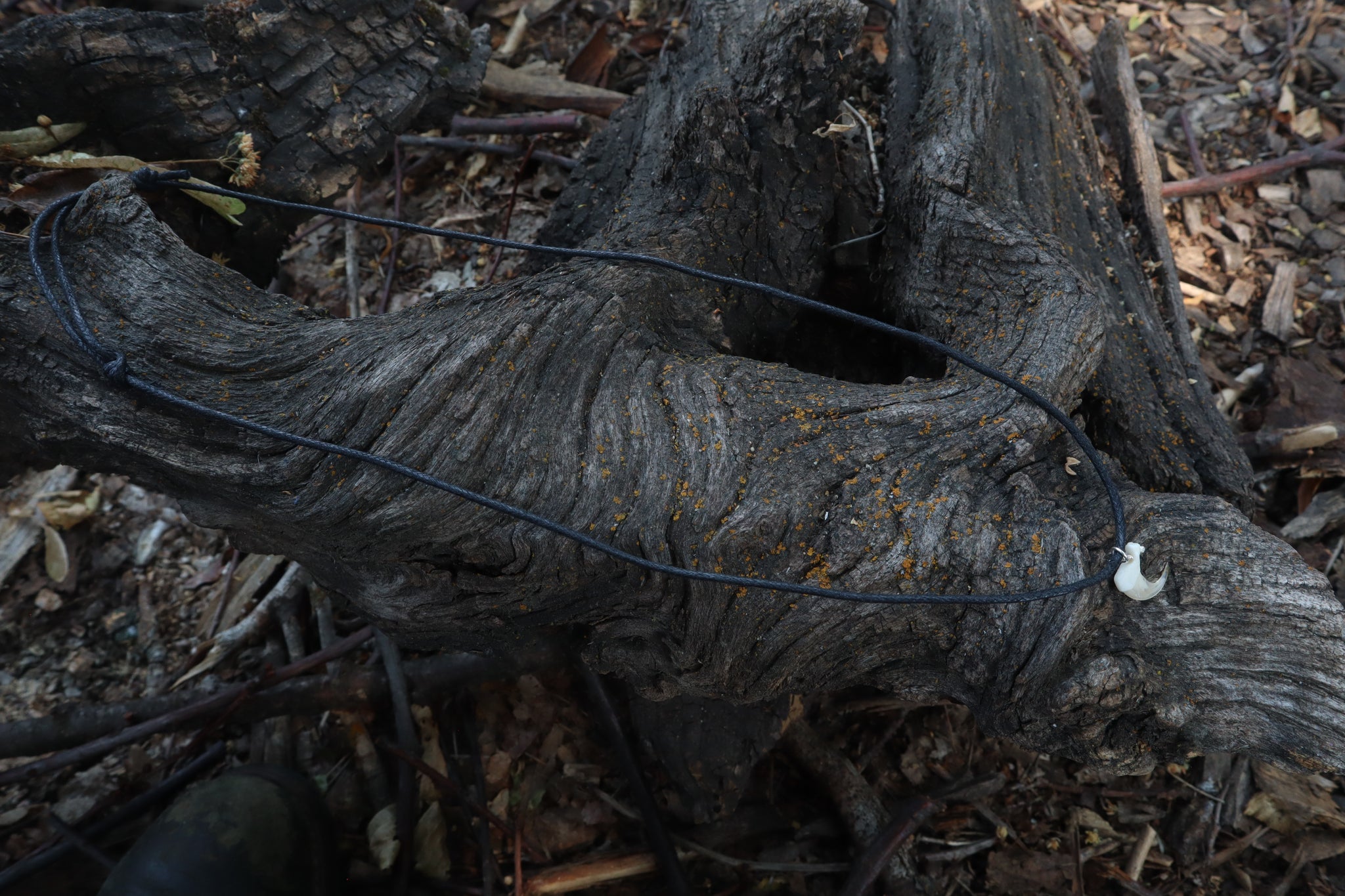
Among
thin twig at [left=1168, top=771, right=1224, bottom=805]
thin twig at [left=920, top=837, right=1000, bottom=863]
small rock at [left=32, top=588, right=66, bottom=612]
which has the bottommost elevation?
thin twig at [left=920, top=837, right=1000, bottom=863]

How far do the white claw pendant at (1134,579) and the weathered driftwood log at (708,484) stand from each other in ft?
0.20

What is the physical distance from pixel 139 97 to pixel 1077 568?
2851 millimetres

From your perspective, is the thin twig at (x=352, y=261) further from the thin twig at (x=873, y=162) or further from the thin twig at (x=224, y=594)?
the thin twig at (x=873, y=162)

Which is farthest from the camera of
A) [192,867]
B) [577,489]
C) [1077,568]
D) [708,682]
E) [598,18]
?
[598,18]

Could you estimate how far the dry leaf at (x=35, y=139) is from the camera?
2.20 m

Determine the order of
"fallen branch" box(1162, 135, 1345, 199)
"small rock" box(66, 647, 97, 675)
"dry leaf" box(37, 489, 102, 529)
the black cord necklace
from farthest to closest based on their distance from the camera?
1. "fallen branch" box(1162, 135, 1345, 199)
2. "dry leaf" box(37, 489, 102, 529)
3. "small rock" box(66, 647, 97, 675)
4. the black cord necklace

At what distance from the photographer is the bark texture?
2.23 m

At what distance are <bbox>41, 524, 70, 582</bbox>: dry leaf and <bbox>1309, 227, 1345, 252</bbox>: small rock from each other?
5192 mm

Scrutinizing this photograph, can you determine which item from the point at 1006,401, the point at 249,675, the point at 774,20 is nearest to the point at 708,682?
the point at 1006,401

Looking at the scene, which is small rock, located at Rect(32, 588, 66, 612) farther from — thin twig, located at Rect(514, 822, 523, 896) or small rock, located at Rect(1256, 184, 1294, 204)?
small rock, located at Rect(1256, 184, 1294, 204)

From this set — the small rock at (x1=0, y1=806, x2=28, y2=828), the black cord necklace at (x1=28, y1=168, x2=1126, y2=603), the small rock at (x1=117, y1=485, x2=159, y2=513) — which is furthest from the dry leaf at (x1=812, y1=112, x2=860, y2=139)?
the small rock at (x1=0, y1=806, x2=28, y2=828)

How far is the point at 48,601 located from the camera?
2887 millimetres

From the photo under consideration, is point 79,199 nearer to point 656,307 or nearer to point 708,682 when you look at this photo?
point 656,307

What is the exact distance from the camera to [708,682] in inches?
73.4
